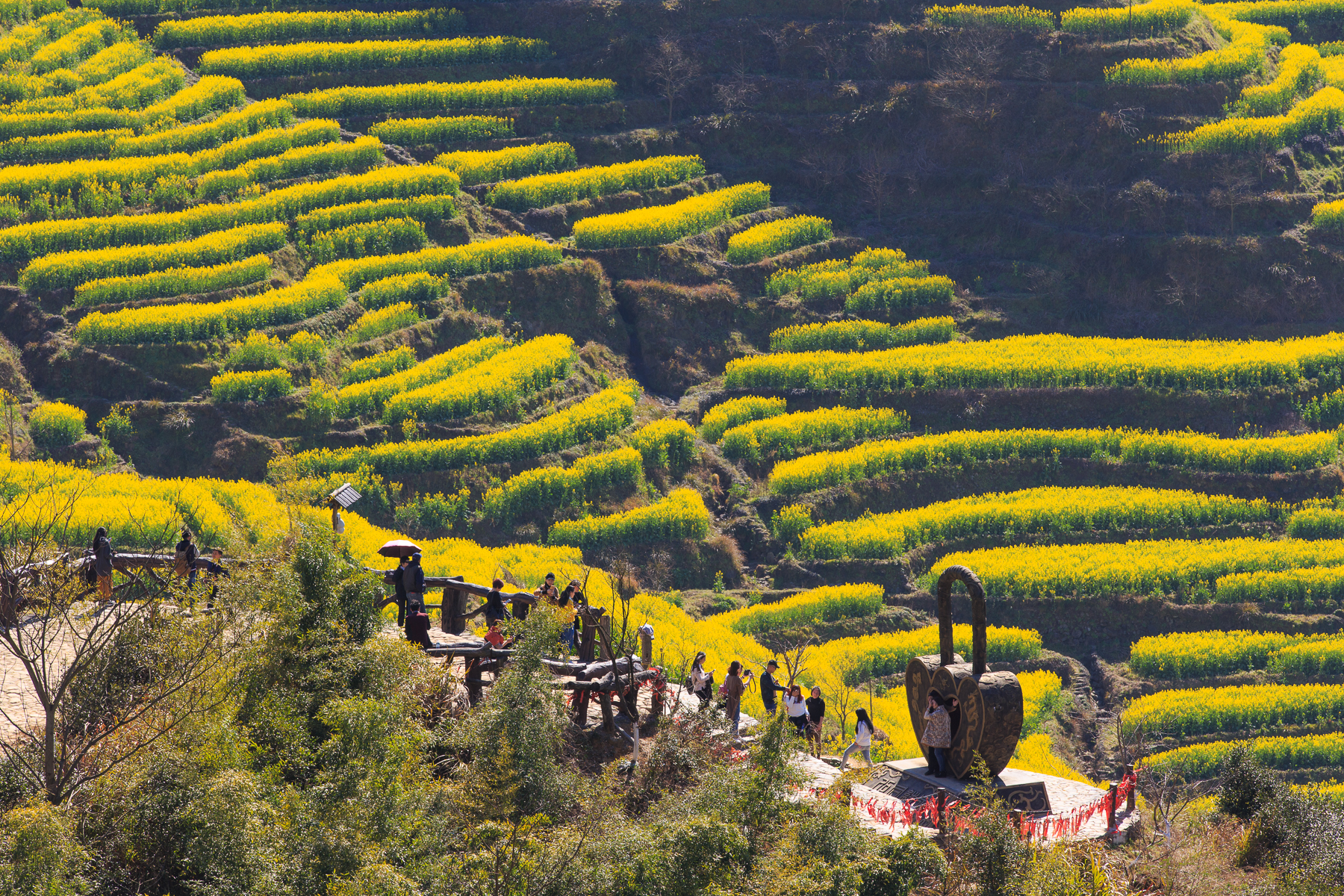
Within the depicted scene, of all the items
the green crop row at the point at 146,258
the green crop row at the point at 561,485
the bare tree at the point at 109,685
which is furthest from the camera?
the green crop row at the point at 146,258

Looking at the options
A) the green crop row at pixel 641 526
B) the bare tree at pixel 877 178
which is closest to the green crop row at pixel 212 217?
the green crop row at pixel 641 526

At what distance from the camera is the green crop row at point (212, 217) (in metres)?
38.1

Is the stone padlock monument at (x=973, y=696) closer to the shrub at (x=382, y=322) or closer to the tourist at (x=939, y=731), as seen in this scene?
the tourist at (x=939, y=731)

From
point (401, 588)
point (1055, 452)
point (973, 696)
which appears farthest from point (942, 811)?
point (1055, 452)

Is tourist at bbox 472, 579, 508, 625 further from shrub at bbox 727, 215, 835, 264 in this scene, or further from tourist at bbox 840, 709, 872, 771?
shrub at bbox 727, 215, 835, 264

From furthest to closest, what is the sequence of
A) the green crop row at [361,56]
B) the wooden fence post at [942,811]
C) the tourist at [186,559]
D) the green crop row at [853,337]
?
the green crop row at [361,56]
the green crop row at [853,337]
the tourist at [186,559]
the wooden fence post at [942,811]

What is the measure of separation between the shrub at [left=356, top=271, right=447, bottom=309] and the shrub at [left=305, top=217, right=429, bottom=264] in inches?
59.7

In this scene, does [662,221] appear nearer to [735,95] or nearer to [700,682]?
[735,95]

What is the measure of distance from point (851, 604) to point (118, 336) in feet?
61.7

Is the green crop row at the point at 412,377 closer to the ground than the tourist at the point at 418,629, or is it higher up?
closer to the ground

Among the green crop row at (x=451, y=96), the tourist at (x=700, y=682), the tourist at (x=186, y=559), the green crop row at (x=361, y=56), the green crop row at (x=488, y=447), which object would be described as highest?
the green crop row at (x=361, y=56)

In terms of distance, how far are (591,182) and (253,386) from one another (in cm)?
1419

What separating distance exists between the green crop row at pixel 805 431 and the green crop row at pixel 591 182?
10725mm

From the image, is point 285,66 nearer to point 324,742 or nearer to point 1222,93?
point 1222,93
